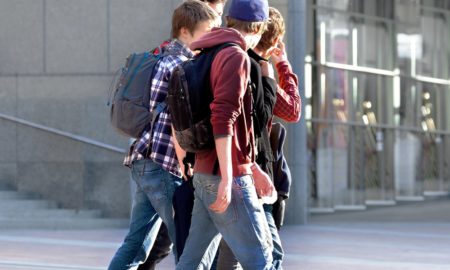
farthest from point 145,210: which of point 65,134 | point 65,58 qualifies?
point 65,58

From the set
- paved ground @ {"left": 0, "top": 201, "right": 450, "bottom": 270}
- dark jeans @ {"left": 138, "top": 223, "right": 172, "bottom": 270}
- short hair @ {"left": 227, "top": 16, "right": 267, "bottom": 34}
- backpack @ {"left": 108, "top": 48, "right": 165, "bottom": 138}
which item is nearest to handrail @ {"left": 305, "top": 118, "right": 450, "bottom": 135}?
paved ground @ {"left": 0, "top": 201, "right": 450, "bottom": 270}

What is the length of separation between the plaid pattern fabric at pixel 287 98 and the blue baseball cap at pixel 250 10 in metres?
0.75

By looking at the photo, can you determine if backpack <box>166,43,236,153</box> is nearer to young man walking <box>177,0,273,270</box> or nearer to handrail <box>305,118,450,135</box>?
young man walking <box>177,0,273,270</box>

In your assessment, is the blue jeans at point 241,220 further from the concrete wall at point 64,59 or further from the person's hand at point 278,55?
the concrete wall at point 64,59

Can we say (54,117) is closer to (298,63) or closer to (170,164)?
(298,63)

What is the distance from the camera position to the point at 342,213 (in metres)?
21.7

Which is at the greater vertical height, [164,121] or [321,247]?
[164,121]

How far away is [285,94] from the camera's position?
610 centimetres

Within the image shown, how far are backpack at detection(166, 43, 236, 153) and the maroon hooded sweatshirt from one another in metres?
0.05

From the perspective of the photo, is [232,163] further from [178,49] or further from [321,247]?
[321,247]

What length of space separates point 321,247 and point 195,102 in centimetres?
761

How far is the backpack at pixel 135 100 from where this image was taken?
6.42 meters

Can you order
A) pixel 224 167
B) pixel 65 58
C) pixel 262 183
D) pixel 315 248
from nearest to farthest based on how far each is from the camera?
1. pixel 224 167
2. pixel 262 183
3. pixel 315 248
4. pixel 65 58

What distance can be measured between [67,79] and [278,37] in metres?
11.2
